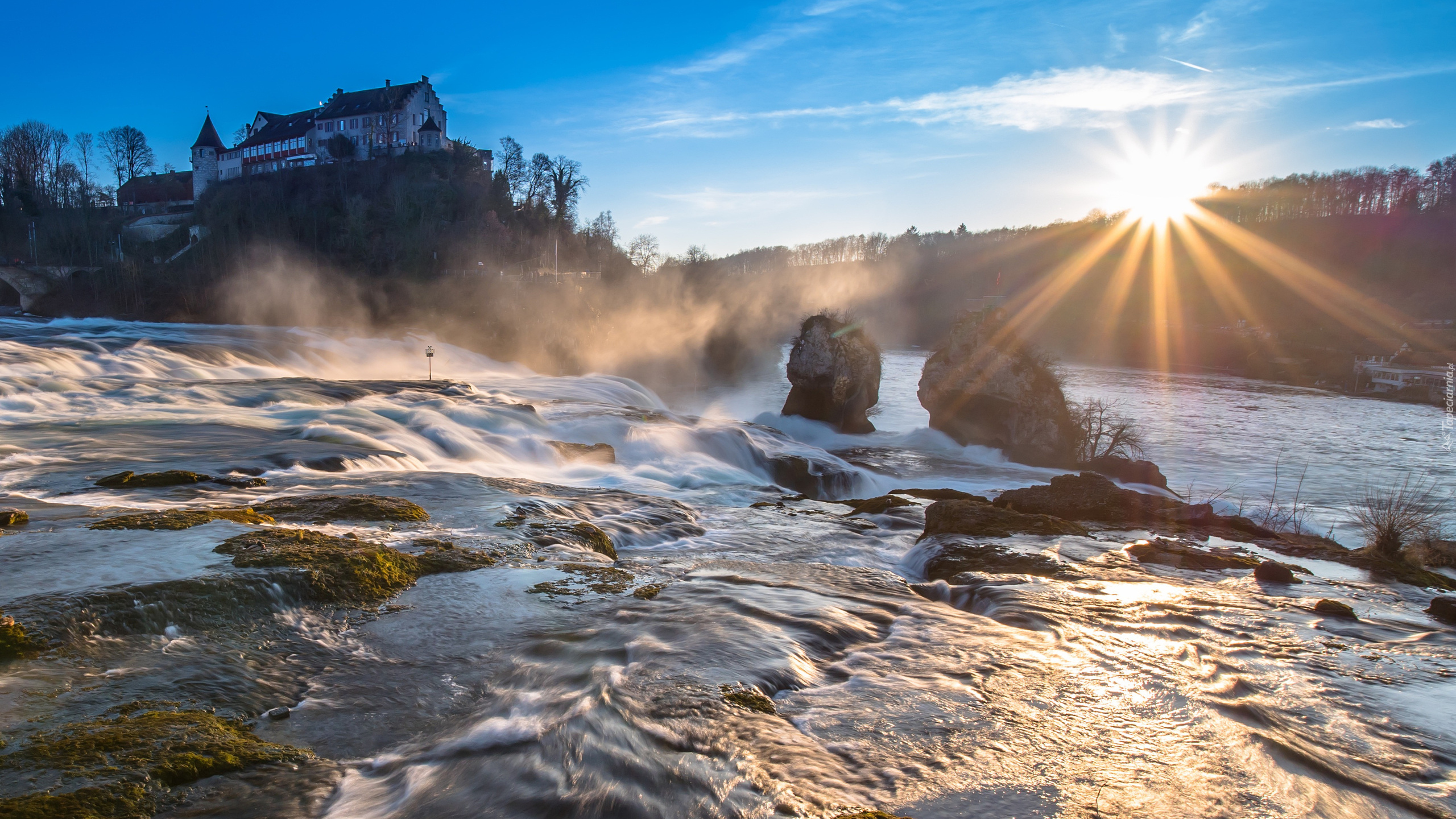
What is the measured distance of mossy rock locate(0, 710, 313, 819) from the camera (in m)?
3.76

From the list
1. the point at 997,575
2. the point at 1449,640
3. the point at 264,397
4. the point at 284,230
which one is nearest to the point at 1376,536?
the point at 1449,640

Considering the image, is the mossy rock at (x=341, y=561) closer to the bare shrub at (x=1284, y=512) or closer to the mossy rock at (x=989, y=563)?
the mossy rock at (x=989, y=563)

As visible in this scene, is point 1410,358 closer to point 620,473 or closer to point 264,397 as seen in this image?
point 620,473

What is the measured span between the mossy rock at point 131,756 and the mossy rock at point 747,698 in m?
2.96

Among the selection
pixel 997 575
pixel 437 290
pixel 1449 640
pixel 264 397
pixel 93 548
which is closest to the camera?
pixel 93 548

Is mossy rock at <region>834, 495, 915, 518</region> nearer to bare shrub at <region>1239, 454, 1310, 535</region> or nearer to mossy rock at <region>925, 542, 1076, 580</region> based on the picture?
mossy rock at <region>925, 542, 1076, 580</region>

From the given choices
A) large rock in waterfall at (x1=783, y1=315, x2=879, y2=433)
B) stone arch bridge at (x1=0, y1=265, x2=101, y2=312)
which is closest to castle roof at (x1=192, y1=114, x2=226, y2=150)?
stone arch bridge at (x1=0, y1=265, x2=101, y2=312)

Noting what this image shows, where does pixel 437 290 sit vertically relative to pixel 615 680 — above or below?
above

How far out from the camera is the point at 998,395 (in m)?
33.6

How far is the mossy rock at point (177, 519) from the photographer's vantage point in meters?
8.31

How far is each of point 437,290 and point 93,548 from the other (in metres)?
62.8

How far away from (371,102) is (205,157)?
90.3ft

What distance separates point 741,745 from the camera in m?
5.25

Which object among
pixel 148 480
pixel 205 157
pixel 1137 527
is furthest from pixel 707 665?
pixel 205 157
